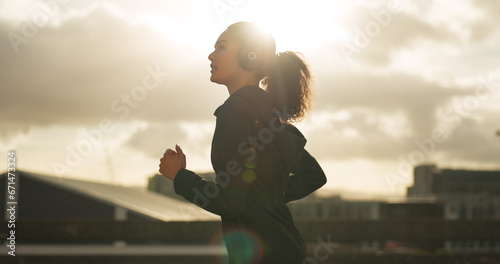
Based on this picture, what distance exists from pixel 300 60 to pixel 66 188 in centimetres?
2134

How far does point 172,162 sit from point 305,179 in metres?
0.69

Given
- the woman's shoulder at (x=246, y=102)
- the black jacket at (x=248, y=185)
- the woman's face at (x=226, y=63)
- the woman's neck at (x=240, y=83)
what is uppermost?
the woman's face at (x=226, y=63)

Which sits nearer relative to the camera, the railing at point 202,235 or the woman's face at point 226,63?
the woman's face at point 226,63

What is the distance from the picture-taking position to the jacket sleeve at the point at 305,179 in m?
2.59

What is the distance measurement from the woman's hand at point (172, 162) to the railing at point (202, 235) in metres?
3.17

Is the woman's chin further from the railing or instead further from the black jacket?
the railing

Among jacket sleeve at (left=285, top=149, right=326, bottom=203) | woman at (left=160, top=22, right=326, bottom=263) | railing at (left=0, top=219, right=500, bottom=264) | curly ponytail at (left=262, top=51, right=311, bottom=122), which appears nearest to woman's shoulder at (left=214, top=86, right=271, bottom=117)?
woman at (left=160, top=22, right=326, bottom=263)

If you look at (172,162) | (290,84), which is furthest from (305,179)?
(172,162)

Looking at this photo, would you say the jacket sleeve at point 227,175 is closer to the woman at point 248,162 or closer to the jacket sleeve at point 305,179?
the woman at point 248,162

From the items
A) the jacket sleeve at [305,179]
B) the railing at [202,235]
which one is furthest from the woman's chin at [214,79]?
the railing at [202,235]

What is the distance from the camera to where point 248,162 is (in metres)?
2.10

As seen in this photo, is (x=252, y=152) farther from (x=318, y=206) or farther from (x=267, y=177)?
(x=318, y=206)

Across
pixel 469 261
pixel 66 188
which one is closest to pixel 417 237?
pixel 469 261

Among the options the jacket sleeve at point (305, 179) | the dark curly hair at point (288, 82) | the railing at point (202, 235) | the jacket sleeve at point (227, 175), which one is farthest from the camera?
the railing at point (202, 235)
